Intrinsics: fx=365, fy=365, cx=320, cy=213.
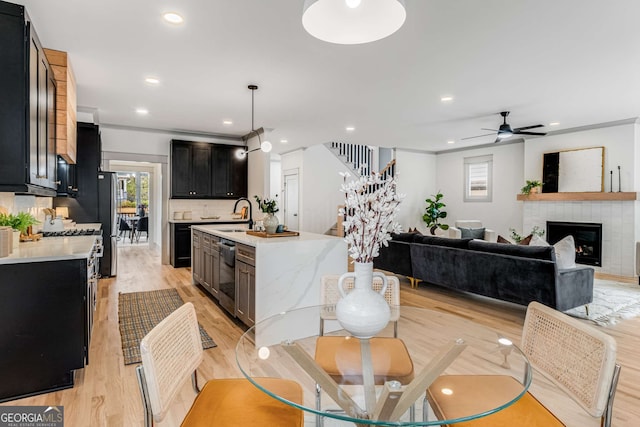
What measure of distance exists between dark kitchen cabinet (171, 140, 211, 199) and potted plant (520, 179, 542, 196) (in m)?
6.29

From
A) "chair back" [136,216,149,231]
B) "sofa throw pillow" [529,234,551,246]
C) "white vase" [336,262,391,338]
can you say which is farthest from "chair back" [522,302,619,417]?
"chair back" [136,216,149,231]

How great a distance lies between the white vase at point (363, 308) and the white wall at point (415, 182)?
8.07 meters

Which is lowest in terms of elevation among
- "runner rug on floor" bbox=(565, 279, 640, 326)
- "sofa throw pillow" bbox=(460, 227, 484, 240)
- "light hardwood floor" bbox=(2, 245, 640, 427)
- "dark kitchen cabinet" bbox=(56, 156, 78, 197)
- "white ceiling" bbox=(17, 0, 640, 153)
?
"light hardwood floor" bbox=(2, 245, 640, 427)

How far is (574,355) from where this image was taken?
138 cm

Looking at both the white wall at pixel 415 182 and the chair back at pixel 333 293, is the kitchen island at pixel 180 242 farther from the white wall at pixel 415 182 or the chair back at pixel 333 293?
the white wall at pixel 415 182

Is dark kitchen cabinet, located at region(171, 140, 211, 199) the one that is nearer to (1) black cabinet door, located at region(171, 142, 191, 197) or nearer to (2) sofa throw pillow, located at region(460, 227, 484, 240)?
(1) black cabinet door, located at region(171, 142, 191, 197)

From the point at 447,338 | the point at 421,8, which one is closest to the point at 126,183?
the point at 421,8

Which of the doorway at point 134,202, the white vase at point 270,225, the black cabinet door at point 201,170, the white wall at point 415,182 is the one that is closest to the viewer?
the white vase at point 270,225

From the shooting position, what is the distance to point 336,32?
175cm

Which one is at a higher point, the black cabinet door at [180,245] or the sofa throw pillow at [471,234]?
the sofa throw pillow at [471,234]

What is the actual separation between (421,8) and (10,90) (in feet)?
8.95

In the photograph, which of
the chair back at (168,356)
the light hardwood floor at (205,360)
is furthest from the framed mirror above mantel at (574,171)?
the chair back at (168,356)

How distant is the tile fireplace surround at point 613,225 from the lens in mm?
6055

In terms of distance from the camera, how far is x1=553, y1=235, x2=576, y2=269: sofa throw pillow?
3844 millimetres
